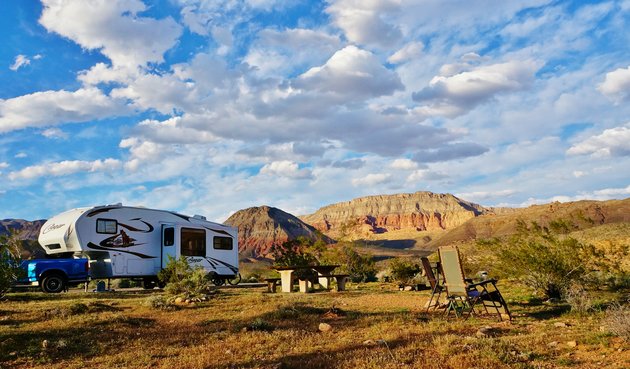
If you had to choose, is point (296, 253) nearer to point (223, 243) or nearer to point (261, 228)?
point (223, 243)

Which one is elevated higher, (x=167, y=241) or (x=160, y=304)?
(x=167, y=241)

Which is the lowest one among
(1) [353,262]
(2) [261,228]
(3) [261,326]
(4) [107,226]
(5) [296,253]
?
(3) [261,326]

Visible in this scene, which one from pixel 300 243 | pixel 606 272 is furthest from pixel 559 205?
pixel 606 272

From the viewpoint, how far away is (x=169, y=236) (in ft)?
60.9

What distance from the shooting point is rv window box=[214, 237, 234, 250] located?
65.5ft

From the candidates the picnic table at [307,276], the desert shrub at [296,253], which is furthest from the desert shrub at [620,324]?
the desert shrub at [296,253]

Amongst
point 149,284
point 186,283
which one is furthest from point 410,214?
point 186,283

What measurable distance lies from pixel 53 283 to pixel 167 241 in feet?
13.1

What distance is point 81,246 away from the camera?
648 inches

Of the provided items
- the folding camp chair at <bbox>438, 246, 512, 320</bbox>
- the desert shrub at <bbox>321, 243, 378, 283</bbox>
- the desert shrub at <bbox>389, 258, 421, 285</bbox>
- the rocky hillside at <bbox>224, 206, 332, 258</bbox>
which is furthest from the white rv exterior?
the rocky hillside at <bbox>224, 206, 332, 258</bbox>

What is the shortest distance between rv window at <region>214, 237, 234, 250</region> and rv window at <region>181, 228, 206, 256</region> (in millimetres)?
595

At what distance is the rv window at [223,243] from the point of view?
19969mm

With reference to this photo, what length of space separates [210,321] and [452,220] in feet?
560

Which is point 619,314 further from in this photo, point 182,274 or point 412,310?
point 182,274
